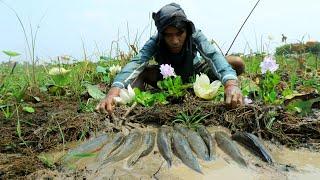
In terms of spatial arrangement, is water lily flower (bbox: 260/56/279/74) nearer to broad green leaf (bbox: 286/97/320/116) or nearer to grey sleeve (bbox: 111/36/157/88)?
broad green leaf (bbox: 286/97/320/116)

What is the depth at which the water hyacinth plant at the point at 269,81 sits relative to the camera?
4.27 m

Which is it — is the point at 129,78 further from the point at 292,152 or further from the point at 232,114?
the point at 292,152

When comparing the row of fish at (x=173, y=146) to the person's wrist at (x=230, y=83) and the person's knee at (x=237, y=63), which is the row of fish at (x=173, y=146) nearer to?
the person's wrist at (x=230, y=83)

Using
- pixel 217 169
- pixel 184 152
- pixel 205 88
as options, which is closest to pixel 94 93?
pixel 205 88

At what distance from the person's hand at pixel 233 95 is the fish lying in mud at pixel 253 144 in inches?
17.0

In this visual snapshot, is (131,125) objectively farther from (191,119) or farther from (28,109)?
(28,109)

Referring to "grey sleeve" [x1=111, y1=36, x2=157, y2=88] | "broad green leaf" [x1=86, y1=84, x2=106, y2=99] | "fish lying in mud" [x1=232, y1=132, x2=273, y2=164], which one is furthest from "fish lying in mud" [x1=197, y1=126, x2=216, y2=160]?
"broad green leaf" [x1=86, y1=84, x2=106, y2=99]

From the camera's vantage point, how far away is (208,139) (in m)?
3.43

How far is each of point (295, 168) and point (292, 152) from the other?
374 millimetres

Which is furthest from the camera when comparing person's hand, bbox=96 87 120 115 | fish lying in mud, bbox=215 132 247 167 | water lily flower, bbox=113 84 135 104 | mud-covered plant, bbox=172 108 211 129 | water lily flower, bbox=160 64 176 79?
water lily flower, bbox=160 64 176 79

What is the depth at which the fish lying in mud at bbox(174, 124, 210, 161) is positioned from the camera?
3.22 m

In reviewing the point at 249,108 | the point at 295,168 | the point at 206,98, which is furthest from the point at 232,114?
the point at 295,168

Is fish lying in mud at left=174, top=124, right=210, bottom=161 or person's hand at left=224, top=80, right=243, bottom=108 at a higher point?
person's hand at left=224, top=80, right=243, bottom=108

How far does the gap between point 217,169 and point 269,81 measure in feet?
5.69
